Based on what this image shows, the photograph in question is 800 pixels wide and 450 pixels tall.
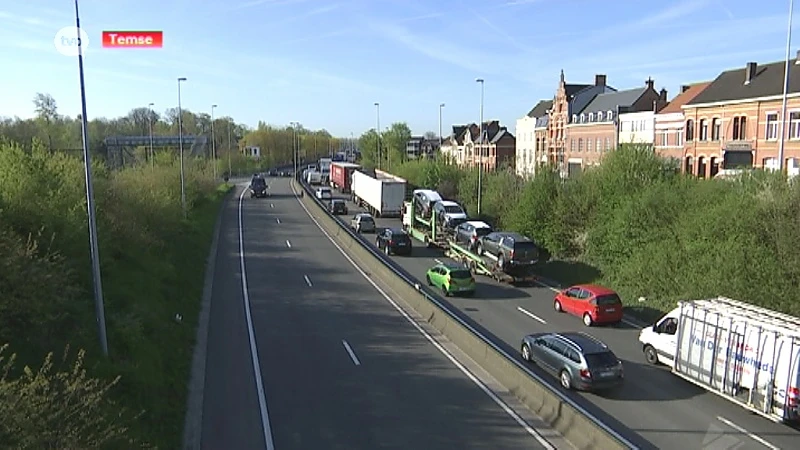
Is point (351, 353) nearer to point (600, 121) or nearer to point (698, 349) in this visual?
point (698, 349)

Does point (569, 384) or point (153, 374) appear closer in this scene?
point (153, 374)

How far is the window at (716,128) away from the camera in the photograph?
45219 millimetres

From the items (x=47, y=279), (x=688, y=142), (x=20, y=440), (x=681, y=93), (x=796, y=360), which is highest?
(x=681, y=93)

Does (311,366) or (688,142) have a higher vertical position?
(688,142)

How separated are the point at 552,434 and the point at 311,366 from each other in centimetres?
770

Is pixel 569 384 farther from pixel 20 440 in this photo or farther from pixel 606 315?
pixel 20 440

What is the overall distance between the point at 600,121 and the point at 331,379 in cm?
5495

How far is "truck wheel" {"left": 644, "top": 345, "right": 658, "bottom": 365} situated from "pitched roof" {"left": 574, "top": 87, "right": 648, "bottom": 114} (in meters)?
48.8

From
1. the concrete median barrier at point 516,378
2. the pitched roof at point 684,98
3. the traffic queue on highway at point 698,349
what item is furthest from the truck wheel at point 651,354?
the pitched roof at point 684,98

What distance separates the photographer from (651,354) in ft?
62.3

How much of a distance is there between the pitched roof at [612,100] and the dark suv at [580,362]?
51.1m

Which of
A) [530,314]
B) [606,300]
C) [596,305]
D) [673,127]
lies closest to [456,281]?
[530,314]

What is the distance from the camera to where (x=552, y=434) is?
1408 cm

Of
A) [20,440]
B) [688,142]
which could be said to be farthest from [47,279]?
[688,142]
